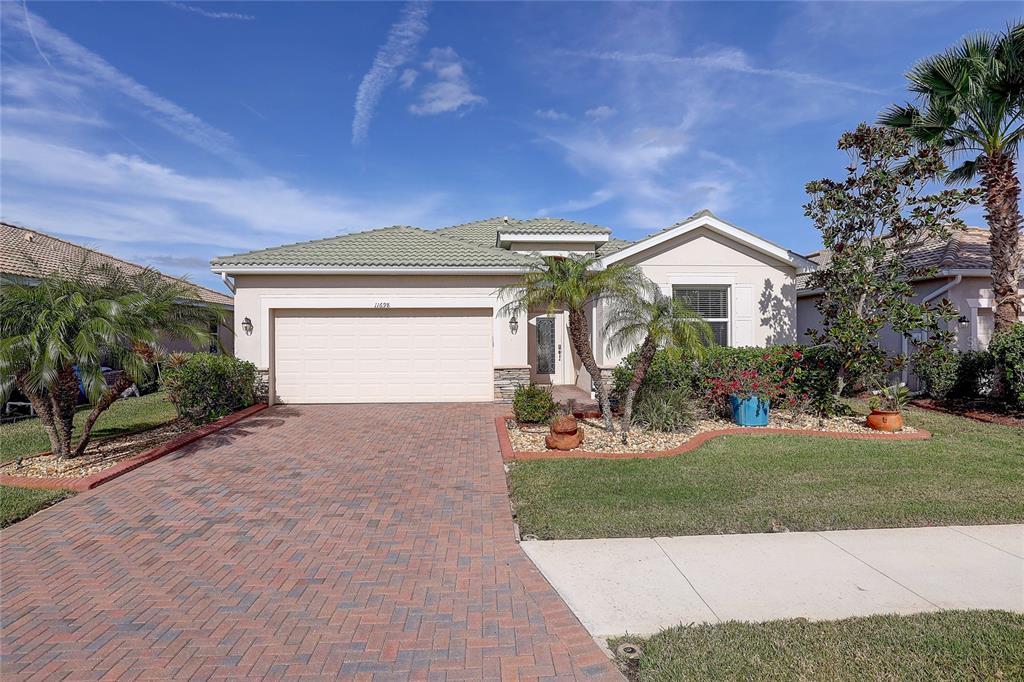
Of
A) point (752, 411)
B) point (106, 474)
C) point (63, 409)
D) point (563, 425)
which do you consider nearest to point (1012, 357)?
point (752, 411)

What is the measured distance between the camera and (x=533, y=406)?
10.4 m

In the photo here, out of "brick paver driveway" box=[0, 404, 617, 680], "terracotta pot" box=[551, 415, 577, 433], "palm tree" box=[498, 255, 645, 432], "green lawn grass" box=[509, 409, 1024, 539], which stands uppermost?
"palm tree" box=[498, 255, 645, 432]

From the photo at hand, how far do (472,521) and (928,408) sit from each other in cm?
1171

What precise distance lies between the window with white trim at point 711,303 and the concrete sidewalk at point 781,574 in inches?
312

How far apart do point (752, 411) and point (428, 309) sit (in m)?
7.78

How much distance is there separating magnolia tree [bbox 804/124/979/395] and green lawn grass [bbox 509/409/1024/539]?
2.34 meters

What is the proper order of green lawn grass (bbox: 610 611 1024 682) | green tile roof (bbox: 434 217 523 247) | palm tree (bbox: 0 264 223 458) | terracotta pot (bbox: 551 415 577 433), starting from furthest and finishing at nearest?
1. green tile roof (bbox: 434 217 523 247)
2. terracotta pot (bbox: 551 415 577 433)
3. palm tree (bbox: 0 264 223 458)
4. green lawn grass (bbox: 610 611 1024 682)

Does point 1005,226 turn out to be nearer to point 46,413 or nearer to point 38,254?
point 46,413

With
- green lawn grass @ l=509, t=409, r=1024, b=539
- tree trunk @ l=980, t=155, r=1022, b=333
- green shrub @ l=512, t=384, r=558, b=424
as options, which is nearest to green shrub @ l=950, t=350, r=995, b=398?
tree trunk @ l=980, t=155, r=1022, b=333

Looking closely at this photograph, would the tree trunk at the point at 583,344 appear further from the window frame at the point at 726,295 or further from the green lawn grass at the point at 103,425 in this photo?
the green lawn grass at the point at 103,425

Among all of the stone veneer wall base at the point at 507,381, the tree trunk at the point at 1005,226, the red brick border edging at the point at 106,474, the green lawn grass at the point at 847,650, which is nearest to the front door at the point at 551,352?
the stone veneer wall base at the point at 507,381

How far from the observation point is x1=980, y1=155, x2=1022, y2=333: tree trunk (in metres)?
11.7

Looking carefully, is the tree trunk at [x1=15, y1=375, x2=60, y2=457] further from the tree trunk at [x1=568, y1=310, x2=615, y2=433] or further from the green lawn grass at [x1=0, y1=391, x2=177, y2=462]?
the tree trunk at [x1=568, y1=310, x2=615, y2=433]

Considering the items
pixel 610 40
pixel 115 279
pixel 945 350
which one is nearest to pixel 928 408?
pixel 945 350
